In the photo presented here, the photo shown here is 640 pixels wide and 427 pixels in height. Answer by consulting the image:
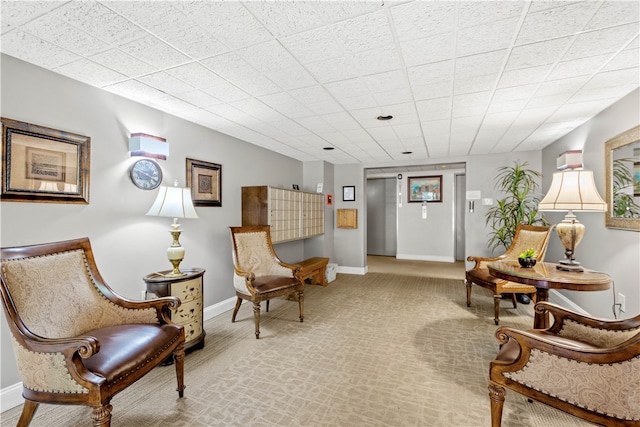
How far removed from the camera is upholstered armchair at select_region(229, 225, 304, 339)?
3.08 metres

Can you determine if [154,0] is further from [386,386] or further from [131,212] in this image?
[386,386]

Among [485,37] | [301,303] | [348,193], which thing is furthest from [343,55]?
[348,193]

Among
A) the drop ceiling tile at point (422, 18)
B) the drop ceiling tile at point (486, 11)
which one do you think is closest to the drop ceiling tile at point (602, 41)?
the drop ceiling tile at point (486, 11)

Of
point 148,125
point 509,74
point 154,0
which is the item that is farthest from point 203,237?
point 509,74

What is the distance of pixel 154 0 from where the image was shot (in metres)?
1.39

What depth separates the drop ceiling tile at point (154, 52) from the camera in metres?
1.75

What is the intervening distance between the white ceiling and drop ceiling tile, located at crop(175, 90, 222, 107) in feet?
0.07

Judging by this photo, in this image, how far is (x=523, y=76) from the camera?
2.18 metres

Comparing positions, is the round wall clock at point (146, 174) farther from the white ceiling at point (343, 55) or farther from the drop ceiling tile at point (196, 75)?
the drop ceiling tile at point (196, 75)

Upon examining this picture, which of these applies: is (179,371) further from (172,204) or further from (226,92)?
(226,92)

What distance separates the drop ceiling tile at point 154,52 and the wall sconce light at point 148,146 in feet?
2.90

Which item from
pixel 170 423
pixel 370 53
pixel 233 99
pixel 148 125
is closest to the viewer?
pixel 170 423

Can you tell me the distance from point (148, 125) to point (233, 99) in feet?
3.15

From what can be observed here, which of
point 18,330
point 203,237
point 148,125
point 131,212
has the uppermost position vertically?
point 148,125
